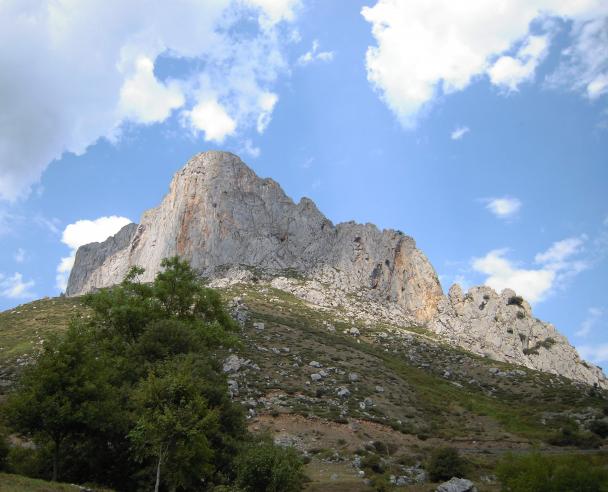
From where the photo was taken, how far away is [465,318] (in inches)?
4651

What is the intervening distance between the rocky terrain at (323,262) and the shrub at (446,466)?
2637 inches

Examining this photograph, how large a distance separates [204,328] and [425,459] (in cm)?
1643

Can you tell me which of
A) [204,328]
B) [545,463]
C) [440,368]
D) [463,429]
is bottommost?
[545,463]

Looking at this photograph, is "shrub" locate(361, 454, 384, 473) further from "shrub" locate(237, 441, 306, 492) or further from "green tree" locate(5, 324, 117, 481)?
"green tree" locate(5, 324, 117, 481)

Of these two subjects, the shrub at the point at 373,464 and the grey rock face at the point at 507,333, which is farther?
the grey rock face at the point at 507,333

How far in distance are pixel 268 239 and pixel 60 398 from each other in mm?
113591

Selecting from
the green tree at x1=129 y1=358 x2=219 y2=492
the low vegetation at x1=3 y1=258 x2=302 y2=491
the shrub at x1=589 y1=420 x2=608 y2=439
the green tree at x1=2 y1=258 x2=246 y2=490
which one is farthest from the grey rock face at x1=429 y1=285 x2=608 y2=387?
the green tree at x1=129 y1=358 x2=219 y2=492

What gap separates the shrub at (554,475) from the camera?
16562 mm

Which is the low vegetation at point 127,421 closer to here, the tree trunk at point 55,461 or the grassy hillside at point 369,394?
the tree trunk at point 55,461

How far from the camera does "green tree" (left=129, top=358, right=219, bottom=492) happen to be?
19234mm

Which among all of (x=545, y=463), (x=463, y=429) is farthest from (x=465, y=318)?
(x=545, y=463)

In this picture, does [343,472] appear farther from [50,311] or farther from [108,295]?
[50,311]

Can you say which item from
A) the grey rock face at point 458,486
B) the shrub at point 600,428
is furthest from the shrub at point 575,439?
the grey rock face at point 458,486

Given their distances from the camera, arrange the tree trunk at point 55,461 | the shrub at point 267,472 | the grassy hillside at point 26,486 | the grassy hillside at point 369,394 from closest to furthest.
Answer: the grassy hillside at point 26,486 → the shrub at point 267,472 → the tree trunk at point 55,461 → the grassy hillside at point 369,394
